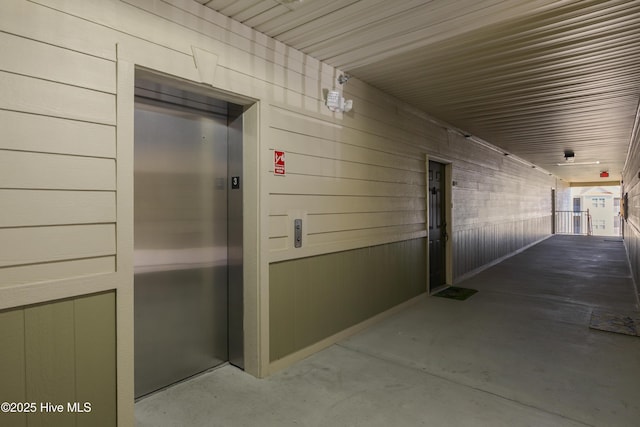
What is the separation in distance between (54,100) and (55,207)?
53 cm

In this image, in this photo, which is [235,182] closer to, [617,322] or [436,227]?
[436,227]

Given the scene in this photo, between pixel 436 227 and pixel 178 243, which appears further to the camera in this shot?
pixel 436 227

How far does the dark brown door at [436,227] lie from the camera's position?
215 inches

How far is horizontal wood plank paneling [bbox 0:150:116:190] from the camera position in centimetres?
161

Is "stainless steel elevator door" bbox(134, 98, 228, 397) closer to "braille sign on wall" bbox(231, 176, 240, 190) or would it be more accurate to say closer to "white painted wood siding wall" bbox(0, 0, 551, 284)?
"braille sign on wall" bbox(231, 176, 240, 190)

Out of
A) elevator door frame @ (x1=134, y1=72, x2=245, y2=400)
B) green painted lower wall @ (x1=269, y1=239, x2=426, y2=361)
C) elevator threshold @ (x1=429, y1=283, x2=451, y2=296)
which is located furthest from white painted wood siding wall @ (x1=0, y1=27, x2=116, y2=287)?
elevator threshold @ (x1=429, y1=283, x2=451, y2=296)

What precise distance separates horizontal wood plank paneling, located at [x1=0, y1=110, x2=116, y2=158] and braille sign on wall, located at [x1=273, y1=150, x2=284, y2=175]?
119 cm

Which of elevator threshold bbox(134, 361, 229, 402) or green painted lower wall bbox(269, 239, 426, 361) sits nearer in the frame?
elevator threshold bbox(134, 361, 229, 402)

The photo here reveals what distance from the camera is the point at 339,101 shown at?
3385 mm

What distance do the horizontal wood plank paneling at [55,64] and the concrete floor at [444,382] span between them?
2036mm

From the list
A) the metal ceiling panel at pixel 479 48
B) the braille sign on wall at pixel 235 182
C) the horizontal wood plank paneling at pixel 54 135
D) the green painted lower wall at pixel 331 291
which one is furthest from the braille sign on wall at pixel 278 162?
the horizontal wood plank paneling at pixel 54 135

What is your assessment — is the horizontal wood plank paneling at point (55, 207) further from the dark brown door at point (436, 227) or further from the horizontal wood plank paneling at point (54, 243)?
the dark brown door at point (436, 227)

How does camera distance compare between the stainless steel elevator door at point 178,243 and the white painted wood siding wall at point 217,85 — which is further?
the stainless steel elevator door at point 178,243

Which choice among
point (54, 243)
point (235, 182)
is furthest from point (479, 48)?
point (54, 243)
